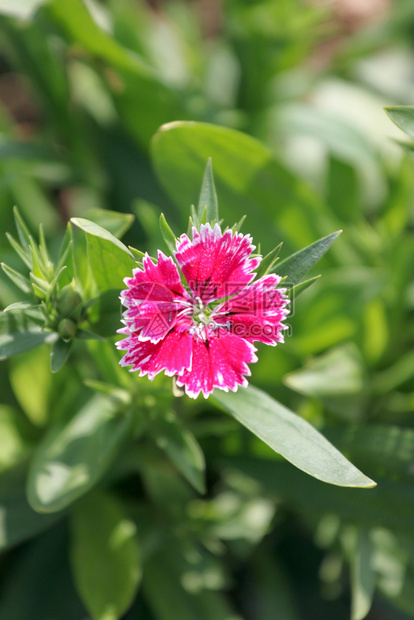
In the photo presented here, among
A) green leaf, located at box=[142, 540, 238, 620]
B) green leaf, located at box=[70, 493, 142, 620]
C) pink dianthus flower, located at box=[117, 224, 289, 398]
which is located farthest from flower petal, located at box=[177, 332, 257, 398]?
green leaf, located at box=[142, 540, 238, 620]

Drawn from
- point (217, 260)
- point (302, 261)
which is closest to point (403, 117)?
point (302, 261)

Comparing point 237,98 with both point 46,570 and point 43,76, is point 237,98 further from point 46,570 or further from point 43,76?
point 46,570

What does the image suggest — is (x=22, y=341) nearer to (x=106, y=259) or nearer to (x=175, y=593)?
(x=106, y=259)

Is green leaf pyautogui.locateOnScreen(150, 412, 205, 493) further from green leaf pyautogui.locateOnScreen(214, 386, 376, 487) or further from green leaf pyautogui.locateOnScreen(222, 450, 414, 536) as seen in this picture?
green leaf pyautogui.locateOnScreen(222, 450, 414, 536)

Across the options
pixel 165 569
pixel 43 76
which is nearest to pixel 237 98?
pixel 43 76

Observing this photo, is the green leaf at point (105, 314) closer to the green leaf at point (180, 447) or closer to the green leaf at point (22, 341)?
the green leaf at point (22, 341)
